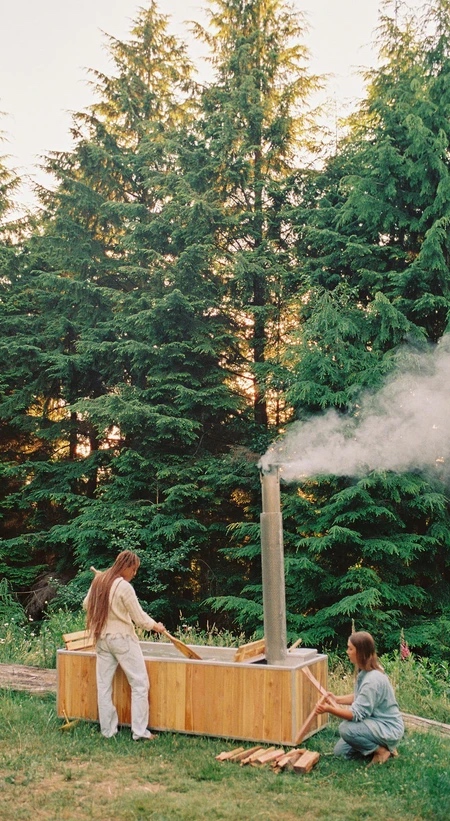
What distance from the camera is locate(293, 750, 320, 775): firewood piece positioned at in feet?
15.4

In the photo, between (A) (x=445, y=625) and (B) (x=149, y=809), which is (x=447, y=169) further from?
(B) (x=149, y=809)

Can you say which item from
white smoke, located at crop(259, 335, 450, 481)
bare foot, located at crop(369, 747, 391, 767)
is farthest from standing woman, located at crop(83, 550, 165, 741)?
white smoke, located at crop(259, 335, 450, 481)

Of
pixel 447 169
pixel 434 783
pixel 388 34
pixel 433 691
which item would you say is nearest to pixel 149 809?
pixel 434 783

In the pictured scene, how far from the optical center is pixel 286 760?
479cm

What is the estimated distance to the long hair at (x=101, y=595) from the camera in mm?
5754

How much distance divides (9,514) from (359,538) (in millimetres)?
9746

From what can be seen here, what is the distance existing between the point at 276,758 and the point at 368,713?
727mm

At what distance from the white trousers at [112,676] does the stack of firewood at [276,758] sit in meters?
0.89

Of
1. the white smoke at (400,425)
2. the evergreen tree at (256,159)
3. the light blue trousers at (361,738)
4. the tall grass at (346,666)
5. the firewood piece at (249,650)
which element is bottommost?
the tall grass at (346,666)

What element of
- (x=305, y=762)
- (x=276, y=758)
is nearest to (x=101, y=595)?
(x=276, y=758)

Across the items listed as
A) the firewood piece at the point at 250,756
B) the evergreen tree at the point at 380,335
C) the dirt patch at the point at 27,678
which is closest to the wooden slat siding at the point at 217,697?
the firewood piece at the point at 250,756

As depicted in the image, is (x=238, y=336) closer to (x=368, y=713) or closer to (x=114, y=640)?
(x=114, y=640)

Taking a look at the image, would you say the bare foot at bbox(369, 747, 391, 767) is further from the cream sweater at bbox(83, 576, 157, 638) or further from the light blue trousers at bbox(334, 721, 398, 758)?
the cream sweater at bbox(83, 576, 157, 638)

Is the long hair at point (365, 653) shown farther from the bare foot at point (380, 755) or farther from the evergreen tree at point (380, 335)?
the evergreen tree at point (380, 335)
